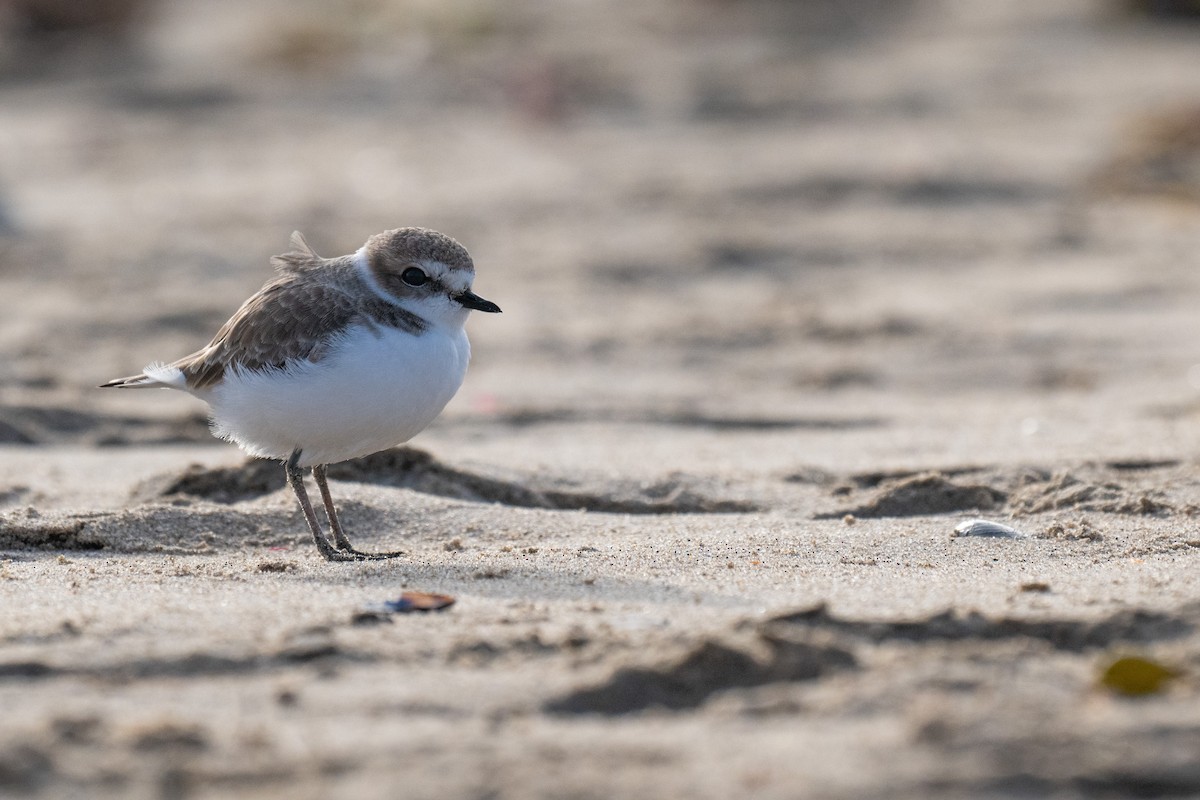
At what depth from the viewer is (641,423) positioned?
656cm

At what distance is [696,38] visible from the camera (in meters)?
15.7

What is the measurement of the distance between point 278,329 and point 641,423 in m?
2.37

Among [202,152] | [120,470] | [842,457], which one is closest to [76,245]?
[202,152]

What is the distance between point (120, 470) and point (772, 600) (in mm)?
2991

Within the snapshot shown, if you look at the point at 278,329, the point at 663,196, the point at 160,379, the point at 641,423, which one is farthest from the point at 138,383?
the point at 663,196

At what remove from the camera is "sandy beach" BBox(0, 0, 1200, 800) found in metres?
2.86

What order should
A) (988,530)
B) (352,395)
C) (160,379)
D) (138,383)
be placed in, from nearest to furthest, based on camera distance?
(352,395) < (988,530) < (160,379) < (138,383)

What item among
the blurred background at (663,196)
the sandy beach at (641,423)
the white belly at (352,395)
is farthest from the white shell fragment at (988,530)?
the white belly at (352,395)

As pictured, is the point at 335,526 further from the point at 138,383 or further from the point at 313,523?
the point at 138,383

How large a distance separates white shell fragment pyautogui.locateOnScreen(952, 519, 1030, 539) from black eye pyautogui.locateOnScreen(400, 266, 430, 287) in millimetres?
1751

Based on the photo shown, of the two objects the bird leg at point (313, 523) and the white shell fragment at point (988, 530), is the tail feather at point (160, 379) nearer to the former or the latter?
the bird leg at point (313, 523)

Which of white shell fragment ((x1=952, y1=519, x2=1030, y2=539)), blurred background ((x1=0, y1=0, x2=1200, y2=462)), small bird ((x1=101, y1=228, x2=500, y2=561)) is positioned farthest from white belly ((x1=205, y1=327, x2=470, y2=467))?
blurred background ((x1=0, y1=0, x2=1200, y2=462))

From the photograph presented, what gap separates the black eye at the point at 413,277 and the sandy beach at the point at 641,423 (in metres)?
0.77

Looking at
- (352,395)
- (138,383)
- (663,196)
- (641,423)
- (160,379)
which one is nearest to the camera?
(352,395)
